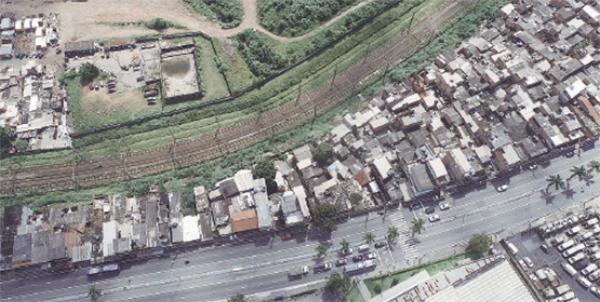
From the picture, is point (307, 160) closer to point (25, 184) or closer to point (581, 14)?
point (25, 184)

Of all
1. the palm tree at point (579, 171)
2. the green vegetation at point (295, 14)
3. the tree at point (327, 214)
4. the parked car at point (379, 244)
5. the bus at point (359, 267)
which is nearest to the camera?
the bus at point (359, 267)

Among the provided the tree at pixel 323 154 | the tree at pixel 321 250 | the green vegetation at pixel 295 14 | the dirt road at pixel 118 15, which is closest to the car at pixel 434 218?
the tree at pixel 321 250

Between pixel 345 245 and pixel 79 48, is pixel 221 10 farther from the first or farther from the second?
pixel 345 245

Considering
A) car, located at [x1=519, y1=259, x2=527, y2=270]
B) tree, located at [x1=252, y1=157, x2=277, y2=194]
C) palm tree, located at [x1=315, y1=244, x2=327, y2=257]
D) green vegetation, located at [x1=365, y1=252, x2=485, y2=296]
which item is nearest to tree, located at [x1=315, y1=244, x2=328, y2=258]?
palm tree, located at [x1=315, y1=244, x2=327, y2=257]

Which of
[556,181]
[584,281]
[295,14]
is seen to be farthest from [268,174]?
[584,281]

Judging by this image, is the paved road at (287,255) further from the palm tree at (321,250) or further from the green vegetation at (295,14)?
the green vegetation at (295,14)

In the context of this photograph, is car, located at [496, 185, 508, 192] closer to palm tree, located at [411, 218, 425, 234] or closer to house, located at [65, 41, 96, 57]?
palm tree, located at [411, 218, 425, 234]

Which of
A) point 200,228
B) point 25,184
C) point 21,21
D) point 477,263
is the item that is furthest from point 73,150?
point 477,263
